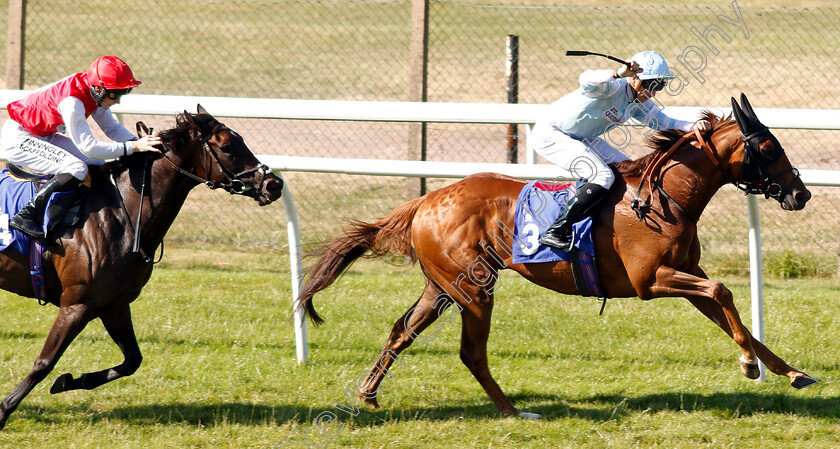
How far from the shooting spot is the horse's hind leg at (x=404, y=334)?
4.97 metres

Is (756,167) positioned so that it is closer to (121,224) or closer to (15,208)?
(121,224)

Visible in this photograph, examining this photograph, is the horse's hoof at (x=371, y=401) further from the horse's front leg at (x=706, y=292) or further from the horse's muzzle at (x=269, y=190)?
the horse's front leg at (x=706, y=292)

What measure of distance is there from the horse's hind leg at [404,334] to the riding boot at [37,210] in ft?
6.32

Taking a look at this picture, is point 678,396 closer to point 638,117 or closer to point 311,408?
point 638,117

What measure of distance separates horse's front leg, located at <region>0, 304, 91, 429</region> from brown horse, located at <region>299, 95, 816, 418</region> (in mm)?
1245

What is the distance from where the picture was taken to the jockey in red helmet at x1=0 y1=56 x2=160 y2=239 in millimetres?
4383

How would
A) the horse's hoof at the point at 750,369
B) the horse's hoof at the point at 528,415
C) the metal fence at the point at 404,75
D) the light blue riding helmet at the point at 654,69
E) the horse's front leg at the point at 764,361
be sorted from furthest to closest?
the metal fence at the point at 404,75 < the horse's hoof at the point at 528,415 < the light blue riding helmet at the point at 654,69 < the horse's hoof at the point at 750,369 < the horse's front leg at the point at 764,361

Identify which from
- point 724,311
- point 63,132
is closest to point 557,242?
point 724,311

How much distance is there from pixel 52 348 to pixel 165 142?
1198 mm

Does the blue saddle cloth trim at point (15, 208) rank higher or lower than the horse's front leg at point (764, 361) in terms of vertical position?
higher

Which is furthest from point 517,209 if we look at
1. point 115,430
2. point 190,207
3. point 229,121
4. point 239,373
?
point 229,121

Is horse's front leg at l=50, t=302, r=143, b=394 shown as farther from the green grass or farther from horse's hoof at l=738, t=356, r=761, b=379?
horse's hoof at l=738, t=356, r=761, b=379

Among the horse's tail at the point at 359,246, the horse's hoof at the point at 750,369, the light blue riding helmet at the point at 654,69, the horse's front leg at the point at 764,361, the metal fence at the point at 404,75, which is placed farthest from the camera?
the metal fence at the point at 404,75

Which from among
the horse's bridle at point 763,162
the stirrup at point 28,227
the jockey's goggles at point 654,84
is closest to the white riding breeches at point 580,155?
the jockey's goggles at point 654,84
